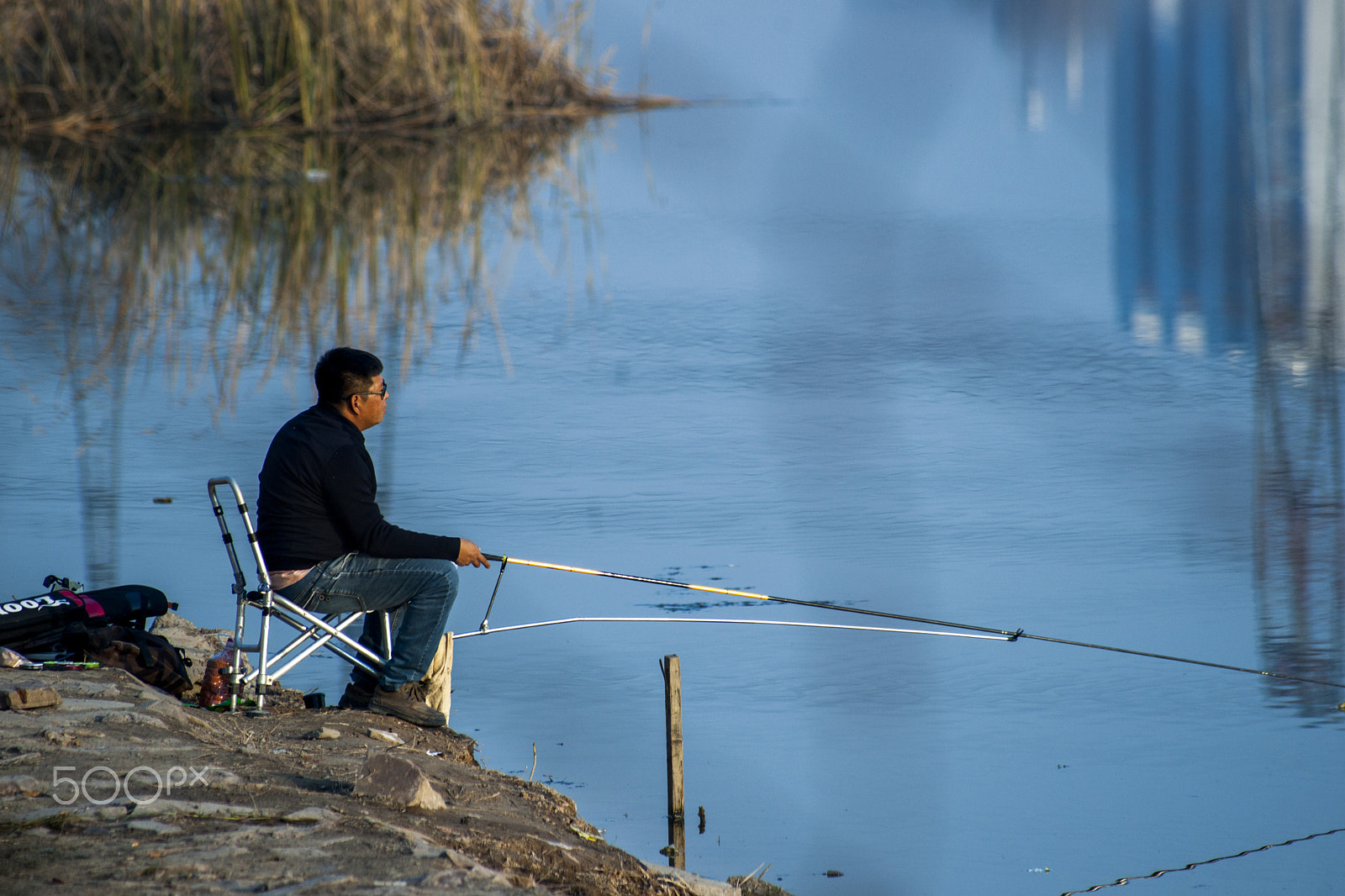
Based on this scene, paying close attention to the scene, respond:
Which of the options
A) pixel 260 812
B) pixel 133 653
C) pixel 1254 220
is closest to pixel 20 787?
pixel 260 812

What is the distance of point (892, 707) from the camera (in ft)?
13.9

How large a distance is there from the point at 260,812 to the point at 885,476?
3.67 m

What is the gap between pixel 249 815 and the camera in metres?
2.94

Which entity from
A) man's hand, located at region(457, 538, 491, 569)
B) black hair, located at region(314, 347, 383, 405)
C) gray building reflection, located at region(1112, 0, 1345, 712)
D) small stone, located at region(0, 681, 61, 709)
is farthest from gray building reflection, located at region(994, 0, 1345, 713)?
small stone, located at region(0, 681, 61, 709)

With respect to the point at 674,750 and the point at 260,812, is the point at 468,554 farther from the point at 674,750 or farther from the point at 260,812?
the point at 260,812

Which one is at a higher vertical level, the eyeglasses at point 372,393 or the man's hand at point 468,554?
the eyeglasses at point 372,393

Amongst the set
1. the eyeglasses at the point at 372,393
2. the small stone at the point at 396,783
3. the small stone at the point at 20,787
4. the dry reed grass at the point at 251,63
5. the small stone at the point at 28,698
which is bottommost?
the small stone at the point at 396,783

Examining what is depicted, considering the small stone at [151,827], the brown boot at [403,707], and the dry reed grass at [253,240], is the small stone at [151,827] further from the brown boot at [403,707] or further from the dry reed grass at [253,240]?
the dry reed grass at [253,240]

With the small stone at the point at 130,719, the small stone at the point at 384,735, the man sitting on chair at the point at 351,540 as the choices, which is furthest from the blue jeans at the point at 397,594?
the small stone at the point at 130,719

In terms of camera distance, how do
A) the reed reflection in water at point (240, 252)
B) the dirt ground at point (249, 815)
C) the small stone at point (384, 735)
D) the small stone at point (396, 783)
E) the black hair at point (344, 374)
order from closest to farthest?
1. the dirt ground at point (249, 815)
2. the small stone at point (396, 783)
3. the small stone at point (384, 735)
4. the black hair at point (344, 374)
5. the reed reflection in water at point (240, 252)

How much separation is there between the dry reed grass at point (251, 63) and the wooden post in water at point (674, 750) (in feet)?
43.5

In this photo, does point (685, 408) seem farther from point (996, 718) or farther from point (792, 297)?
point (996, 718)

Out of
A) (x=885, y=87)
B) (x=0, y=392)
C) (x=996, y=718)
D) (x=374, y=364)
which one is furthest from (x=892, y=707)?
(x=0, y=392)

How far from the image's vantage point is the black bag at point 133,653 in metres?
4.09
